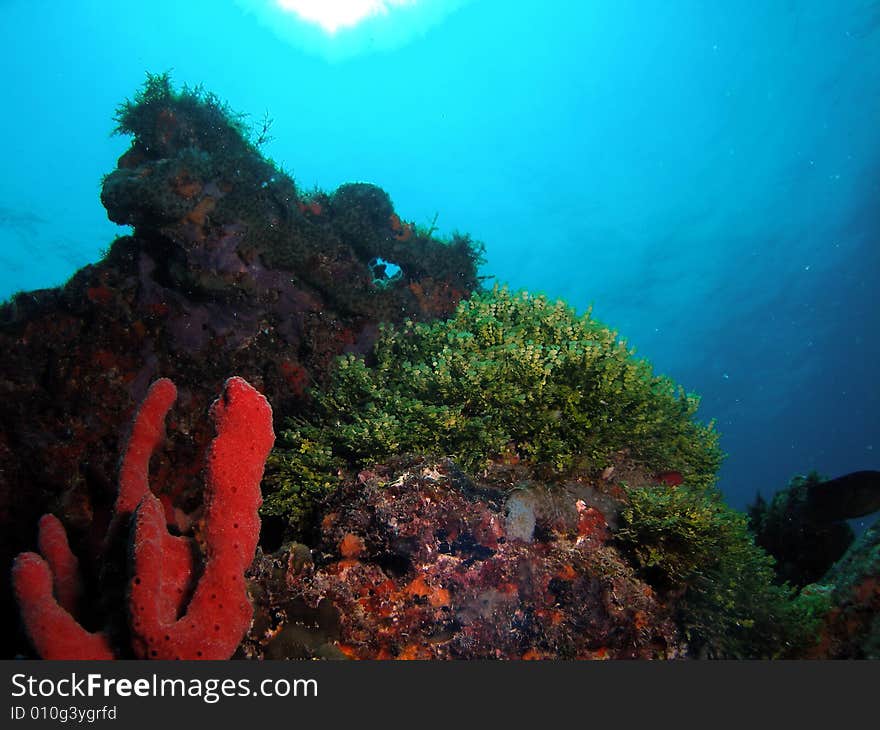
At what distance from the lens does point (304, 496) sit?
4832 millimetres

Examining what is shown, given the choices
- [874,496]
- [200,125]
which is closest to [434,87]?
[200,125]

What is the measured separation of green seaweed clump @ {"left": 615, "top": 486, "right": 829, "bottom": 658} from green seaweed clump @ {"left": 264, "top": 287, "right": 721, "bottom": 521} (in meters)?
0.80

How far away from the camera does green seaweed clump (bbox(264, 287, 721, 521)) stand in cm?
482

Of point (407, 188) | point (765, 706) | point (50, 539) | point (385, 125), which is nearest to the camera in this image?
point (765, 706)

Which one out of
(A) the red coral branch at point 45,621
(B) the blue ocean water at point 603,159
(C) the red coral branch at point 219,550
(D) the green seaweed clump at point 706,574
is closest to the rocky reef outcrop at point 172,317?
(A) the red coral branch at point 45,621

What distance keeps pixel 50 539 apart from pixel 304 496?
2.04 m

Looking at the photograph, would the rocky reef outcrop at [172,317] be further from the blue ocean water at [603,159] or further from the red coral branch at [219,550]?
the blue ocean water at [603,159]

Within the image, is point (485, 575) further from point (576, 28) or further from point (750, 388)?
point (750, 388)

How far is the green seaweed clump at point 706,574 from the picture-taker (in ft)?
14.1

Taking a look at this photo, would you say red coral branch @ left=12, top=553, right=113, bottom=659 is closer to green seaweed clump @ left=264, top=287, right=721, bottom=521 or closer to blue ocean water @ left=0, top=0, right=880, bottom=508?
green seaweed clump @ left=264, top=287, right=721, bottom=521

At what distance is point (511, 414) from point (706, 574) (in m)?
2.41

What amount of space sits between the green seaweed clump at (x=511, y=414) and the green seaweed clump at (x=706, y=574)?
80cm

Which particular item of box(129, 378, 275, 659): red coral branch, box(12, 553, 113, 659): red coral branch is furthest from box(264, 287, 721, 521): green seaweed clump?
box(12, 553, 113, 659): red coral branch

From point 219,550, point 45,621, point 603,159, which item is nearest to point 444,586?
point 219,550
